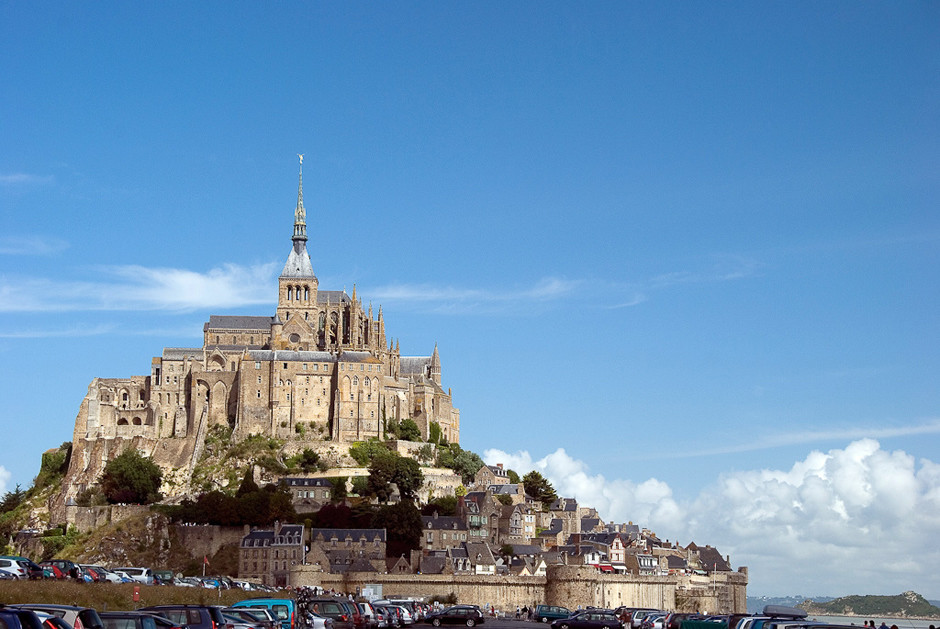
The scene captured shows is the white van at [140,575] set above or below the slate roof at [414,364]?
below

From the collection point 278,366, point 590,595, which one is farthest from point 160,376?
point 590,595

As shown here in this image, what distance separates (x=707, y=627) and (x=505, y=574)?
48861mm

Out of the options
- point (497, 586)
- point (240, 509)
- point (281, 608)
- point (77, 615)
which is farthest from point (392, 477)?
point (77, 615)

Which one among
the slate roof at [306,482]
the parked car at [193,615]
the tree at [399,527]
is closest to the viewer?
the parked car at [193,615]

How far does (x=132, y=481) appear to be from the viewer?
10869 centimetres

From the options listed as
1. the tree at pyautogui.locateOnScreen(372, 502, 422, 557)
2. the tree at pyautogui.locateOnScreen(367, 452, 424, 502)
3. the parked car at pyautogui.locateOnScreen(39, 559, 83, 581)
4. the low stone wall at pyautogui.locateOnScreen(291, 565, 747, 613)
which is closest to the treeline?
the tree at pyautogui.locateOnScreen(367, 452, 424, 502)

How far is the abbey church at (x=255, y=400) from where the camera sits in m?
116

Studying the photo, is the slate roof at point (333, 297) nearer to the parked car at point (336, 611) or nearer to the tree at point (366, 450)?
the tree at point (366, 450)

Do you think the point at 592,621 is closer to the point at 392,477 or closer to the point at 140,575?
the point at 140,575

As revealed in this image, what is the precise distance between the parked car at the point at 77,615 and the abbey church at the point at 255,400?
87.5 m

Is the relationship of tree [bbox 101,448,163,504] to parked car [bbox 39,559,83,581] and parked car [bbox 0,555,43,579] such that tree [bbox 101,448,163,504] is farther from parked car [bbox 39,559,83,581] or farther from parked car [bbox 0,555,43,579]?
parked car [bbox 0,555,43,579]

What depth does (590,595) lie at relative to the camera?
8725 centimetres

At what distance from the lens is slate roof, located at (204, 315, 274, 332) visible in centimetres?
12875

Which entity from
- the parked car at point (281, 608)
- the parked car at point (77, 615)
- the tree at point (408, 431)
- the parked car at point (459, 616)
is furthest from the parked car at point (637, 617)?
the tree at point (408, 431)
